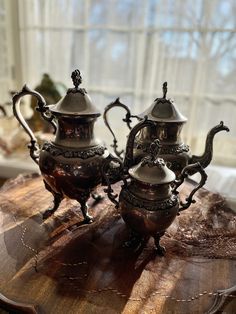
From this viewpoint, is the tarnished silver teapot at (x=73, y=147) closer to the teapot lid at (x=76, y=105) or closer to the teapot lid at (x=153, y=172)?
the teapot lid at (x=76, y=105)

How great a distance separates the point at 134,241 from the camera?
80 centimetres

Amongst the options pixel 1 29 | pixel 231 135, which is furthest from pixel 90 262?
pixel 1 29

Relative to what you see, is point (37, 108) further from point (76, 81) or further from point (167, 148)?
point (167, 148)


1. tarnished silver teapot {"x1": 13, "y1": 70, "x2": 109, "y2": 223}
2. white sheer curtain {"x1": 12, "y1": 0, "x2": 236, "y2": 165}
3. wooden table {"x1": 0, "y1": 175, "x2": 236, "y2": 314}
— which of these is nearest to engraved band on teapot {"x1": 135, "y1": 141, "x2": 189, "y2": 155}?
tarnished silver teapot {"x1": 13, "y1": 70, "x2": 109, "y2": 223}

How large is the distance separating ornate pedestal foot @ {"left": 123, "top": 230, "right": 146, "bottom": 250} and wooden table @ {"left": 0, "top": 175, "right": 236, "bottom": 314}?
0.02 metres

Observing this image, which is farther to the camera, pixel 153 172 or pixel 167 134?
pixel 167 134

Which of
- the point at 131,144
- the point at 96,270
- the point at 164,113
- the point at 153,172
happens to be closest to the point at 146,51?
the point at 164,113

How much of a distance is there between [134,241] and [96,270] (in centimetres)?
14

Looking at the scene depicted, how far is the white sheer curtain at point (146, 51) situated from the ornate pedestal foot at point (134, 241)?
1.00 meters

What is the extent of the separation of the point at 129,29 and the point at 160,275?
1.33 meters

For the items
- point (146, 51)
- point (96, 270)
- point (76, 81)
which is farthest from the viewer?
point (146, 51)

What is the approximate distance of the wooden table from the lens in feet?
2.02

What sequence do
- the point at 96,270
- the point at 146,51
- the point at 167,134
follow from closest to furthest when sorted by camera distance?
the point at 96,270 < the point at 167,134 < the point at 146,51

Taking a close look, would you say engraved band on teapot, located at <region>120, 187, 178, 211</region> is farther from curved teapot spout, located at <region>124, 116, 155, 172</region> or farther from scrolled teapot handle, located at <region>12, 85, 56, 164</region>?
scrolled teapot handle, located at <region>12, 85, 56, 164</region>
